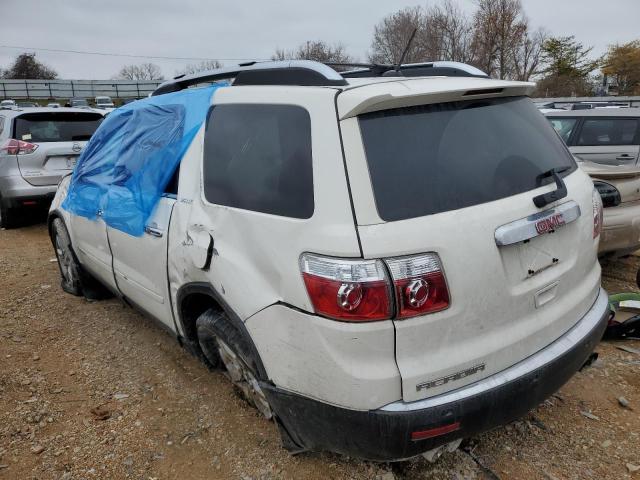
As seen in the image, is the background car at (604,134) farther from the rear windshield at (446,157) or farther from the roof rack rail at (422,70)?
the rear windshield at (446,157)

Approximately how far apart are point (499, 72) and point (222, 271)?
112ft

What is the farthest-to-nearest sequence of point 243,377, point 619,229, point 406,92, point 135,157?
1. point 619,229
2. point 135,157
3. point 243,377
4. point 406,92

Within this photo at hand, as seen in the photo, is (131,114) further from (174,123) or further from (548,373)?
(548,373)

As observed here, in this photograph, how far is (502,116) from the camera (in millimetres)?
2252

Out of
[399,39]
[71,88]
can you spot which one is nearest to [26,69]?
[71,88]

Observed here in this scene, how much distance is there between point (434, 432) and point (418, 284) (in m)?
0.58

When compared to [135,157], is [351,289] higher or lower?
lower

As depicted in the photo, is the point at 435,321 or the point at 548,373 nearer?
the point at 435,321

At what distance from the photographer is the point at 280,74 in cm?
226

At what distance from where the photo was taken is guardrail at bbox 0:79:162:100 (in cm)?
4984

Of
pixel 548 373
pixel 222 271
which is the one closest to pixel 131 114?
pixel 222 271

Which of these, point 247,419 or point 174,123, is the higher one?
point 174,123

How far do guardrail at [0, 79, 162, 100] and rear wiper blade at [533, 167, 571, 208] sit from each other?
171 feet

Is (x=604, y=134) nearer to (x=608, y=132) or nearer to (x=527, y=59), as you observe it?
(x=608, y=132)
